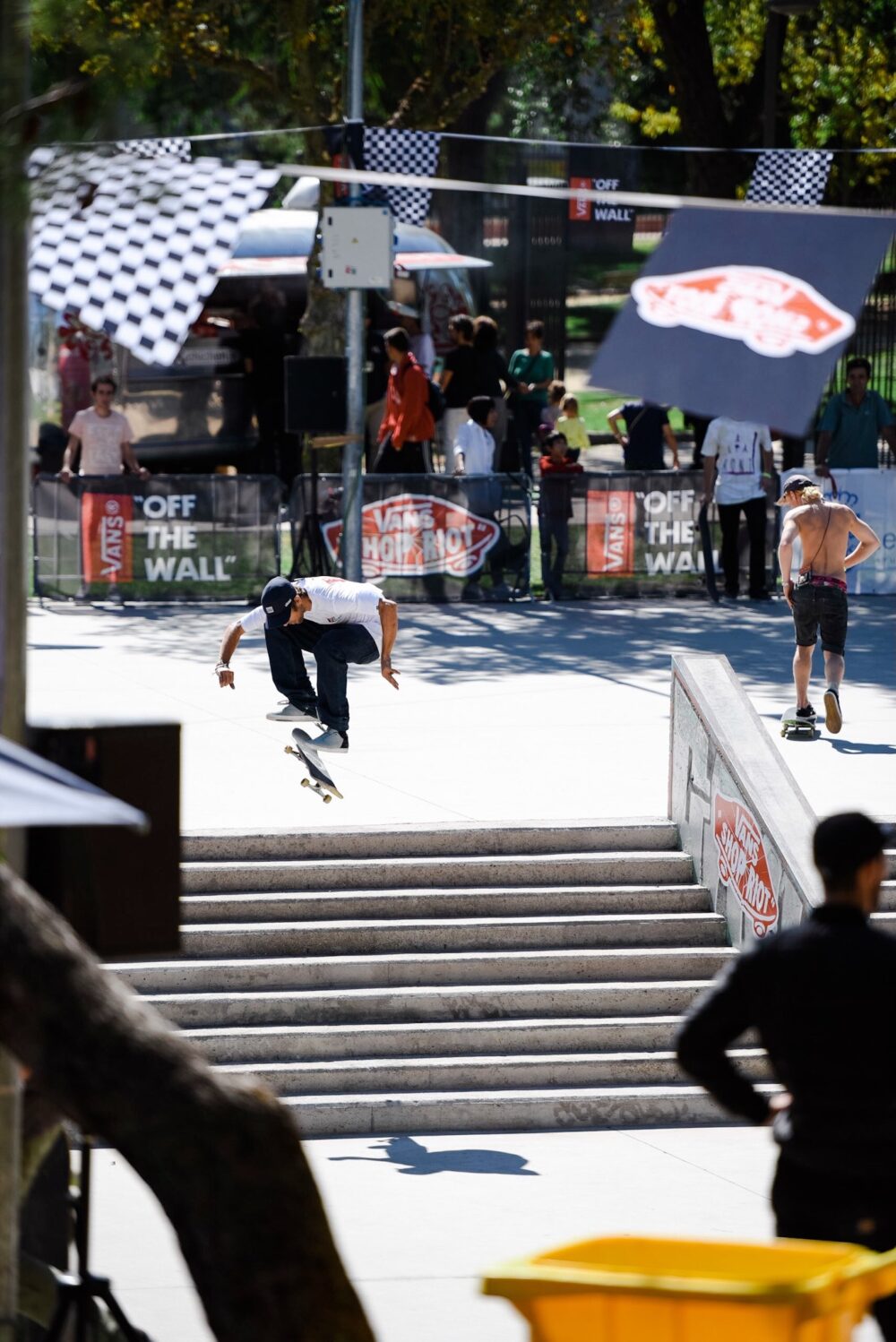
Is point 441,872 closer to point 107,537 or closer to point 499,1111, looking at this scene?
point 499,1111

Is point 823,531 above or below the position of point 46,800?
above

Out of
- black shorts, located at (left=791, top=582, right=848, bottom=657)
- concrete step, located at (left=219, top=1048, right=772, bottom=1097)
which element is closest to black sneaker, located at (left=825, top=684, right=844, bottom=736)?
black shorts, located at (left=791, top=582, right=848, bottom=657)

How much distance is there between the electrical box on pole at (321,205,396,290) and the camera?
1655 centimetres

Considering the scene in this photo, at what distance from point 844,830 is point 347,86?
14418mm

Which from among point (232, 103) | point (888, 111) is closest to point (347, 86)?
point (888, 111)

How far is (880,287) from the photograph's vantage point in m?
23.0

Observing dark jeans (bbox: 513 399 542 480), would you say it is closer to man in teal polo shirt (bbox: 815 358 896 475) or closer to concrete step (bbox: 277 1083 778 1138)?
man in teal polo shirt (bbox: 815 358 896 475)

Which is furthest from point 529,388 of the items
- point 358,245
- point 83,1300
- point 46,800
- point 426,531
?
point 46,800

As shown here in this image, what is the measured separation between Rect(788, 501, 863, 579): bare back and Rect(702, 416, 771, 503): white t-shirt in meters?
4.66

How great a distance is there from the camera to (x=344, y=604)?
1121 cm

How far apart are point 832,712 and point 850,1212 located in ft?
28.2

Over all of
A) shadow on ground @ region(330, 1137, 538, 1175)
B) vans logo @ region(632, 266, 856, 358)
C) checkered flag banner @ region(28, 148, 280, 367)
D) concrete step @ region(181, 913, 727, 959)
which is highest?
checkered flag banner @ region(28, 148, 280, 367)

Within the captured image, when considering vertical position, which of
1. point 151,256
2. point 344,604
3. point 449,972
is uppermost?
point 151,256

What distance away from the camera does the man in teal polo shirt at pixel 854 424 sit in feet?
62.3
